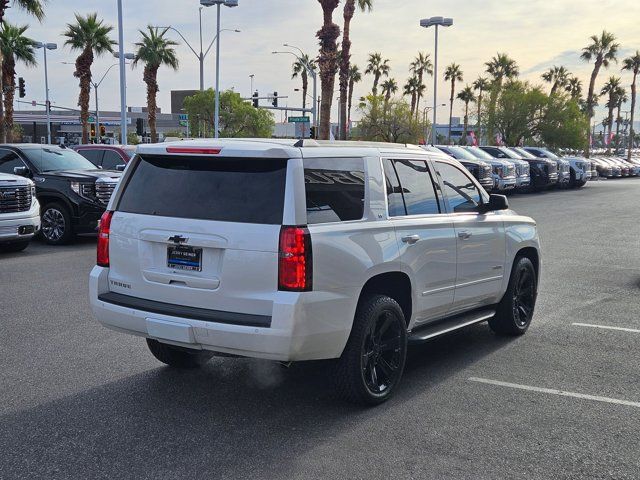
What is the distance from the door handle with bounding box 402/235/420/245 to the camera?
211 inches

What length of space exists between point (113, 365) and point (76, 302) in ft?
9.33

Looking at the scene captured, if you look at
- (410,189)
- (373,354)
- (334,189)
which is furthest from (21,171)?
(373,354)

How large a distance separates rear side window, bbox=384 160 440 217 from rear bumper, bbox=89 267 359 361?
97 centimetres

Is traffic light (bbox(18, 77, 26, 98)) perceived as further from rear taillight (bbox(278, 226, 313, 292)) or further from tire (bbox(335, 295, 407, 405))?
rear taillight (bbox(278, 226, 313, 292))

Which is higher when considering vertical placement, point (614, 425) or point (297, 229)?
point (297, 229)

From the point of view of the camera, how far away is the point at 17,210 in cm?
1256

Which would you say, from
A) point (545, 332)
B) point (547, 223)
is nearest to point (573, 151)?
point (547, 223)

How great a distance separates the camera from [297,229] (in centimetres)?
454

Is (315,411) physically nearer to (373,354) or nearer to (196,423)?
(373,354)

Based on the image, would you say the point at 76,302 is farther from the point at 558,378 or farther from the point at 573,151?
the point at 573,151

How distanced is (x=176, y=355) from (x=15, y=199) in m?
7.94

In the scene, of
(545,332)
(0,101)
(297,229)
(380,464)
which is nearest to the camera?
(380,464)

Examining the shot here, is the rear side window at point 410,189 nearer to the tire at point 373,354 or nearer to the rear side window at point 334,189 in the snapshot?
the rear side window at point 334,189

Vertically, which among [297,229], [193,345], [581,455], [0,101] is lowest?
[581,455]
